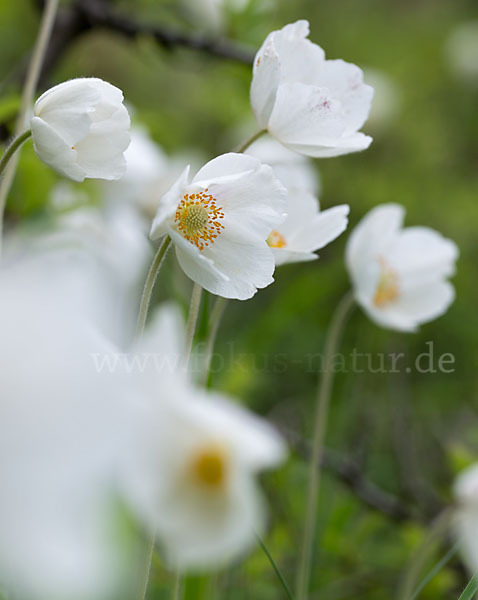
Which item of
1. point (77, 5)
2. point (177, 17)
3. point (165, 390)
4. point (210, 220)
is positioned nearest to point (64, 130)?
point (210, 220)

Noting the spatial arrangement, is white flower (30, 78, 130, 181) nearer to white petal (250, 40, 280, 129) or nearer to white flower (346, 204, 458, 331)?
white petal (250, 40, 280, 129)

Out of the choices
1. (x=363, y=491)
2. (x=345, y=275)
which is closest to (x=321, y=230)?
(x=363, y=491)

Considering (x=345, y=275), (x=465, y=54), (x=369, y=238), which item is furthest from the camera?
(x=465, y=54)

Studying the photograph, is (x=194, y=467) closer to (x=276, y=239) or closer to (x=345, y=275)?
(x=276, y=239)

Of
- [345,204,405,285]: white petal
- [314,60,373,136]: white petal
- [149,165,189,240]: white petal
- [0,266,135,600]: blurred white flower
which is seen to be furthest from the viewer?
[345,204,405,285]: white petal

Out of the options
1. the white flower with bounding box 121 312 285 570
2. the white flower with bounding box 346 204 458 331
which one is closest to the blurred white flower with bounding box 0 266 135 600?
the white flower with bounding box 121 312 285 570
